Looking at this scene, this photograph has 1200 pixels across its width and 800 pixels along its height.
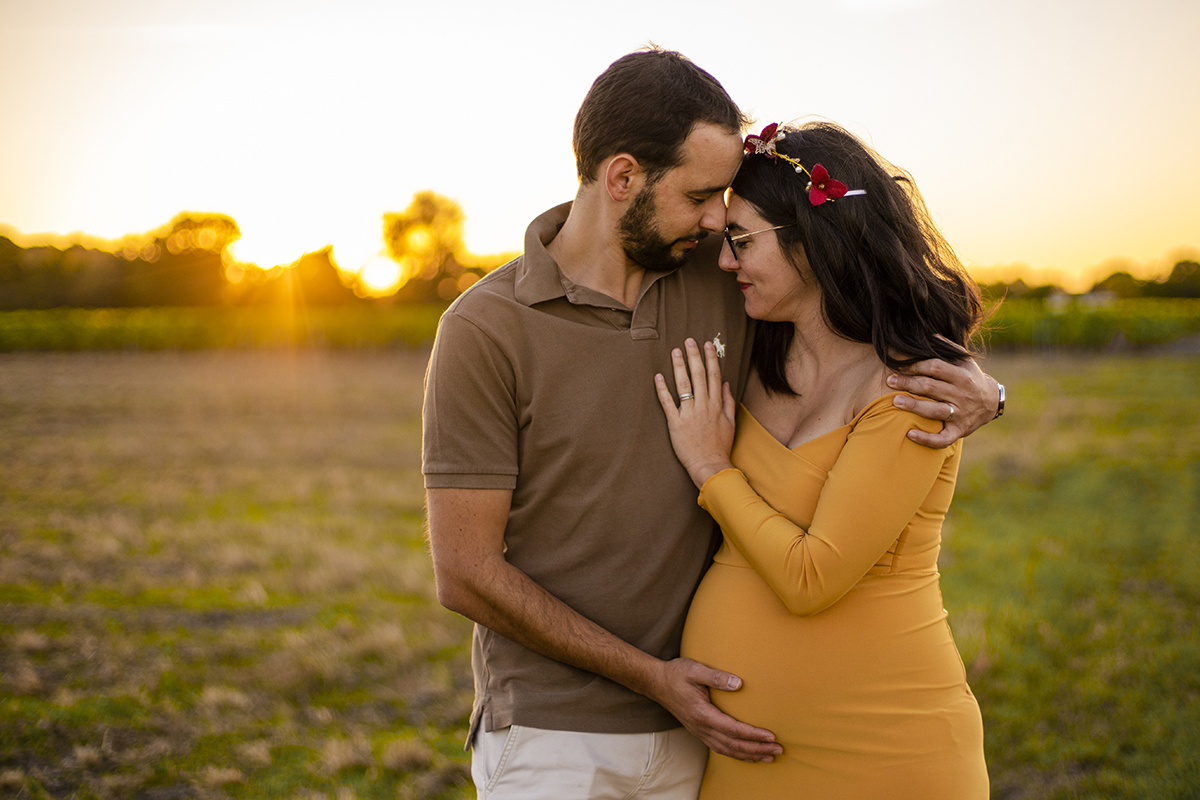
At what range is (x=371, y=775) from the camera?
428 cm

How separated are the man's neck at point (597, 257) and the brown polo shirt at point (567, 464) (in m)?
0.07

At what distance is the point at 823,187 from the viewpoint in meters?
2.16

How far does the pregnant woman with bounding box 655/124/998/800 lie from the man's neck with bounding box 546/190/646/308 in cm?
27

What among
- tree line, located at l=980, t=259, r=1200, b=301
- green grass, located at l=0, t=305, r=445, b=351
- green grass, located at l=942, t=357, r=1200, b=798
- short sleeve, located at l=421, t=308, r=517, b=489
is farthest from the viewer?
tree line, located at l=980, t=259, r=1200, b=301

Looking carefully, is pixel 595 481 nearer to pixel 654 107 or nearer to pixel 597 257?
pixel 597 257

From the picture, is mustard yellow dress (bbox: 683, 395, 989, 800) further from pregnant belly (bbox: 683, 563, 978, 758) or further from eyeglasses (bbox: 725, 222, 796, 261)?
eyeglasses (bbox: 725, 222, 796, 261)

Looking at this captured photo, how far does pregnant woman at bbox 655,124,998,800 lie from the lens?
194 centimetres

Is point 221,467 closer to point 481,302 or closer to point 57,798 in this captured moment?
point 57,798

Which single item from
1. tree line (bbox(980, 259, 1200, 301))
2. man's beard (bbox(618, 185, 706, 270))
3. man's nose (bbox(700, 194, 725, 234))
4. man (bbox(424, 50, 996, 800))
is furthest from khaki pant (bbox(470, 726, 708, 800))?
tree line (bbox(980, 259, 1200, 301))

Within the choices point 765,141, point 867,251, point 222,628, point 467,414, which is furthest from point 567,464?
point 222,628

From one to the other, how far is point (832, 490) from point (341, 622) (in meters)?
5.28

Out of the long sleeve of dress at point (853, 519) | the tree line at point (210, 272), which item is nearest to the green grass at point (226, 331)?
the tree line at point (210, 272)

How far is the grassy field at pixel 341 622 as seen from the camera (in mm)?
4340

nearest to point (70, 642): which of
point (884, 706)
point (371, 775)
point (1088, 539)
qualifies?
point (371, 775)
